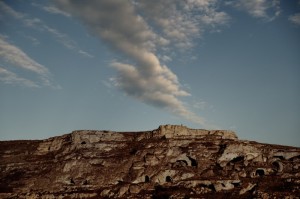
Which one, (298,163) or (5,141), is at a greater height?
(5,141)

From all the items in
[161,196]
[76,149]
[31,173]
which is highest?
[76,149]

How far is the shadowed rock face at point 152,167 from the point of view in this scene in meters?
78.3

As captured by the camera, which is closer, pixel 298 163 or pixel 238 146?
pixel 298 163

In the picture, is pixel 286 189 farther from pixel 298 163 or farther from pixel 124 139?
pixel 124 139

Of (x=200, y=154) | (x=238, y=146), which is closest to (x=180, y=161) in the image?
(x=200, y=154)

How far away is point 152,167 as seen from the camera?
93.9m

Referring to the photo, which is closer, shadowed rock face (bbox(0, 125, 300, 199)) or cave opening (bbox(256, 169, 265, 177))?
shadowed rock face (bbox(0, 125, 300, 199))

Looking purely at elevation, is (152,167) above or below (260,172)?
above

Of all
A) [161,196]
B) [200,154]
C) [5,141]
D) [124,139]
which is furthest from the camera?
[5,141]

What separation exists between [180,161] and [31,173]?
135 ft

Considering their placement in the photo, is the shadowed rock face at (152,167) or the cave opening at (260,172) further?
the cave opening at (260,172)

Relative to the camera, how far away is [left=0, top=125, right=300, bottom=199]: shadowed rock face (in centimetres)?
7831

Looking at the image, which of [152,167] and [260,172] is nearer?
[260,172]

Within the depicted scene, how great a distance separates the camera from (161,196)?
7606 centimetres
